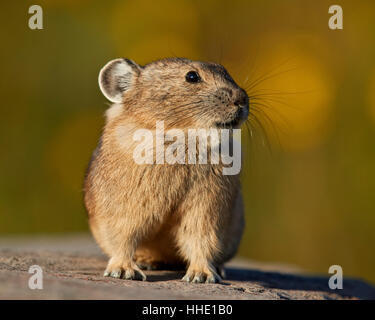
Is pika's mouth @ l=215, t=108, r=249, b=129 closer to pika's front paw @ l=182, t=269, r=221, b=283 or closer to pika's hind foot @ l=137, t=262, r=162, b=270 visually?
pika's front paw @ l=182, t=269, r=221, b=283

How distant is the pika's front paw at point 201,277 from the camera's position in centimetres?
566

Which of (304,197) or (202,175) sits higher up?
(202,175)

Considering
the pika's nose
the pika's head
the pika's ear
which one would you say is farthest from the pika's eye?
the pika's ear

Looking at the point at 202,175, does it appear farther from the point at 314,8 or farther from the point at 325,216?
the point at 314,8

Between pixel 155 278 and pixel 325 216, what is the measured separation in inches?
218

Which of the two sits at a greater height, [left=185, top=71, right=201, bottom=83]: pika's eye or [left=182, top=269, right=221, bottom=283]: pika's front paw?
[left=185, top=71, right=201, bottom=83]: pika's eye

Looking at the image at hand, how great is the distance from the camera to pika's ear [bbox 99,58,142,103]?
20.6 ft

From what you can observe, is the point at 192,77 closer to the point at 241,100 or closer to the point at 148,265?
the point at 241,100

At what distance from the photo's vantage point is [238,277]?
271 inches

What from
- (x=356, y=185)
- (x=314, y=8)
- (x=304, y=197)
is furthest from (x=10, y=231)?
(x=314, y=8)

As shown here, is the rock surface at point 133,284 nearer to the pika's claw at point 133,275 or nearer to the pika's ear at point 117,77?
the pika's claw at point 133,275

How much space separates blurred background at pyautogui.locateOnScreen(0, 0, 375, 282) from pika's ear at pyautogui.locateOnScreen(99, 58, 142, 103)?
4.28 metres

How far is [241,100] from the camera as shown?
5.75 meters

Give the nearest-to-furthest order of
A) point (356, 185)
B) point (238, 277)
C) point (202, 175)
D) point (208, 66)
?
point (202, 175)
point (208, 66)
point (238, 277)
point (356, 185)
